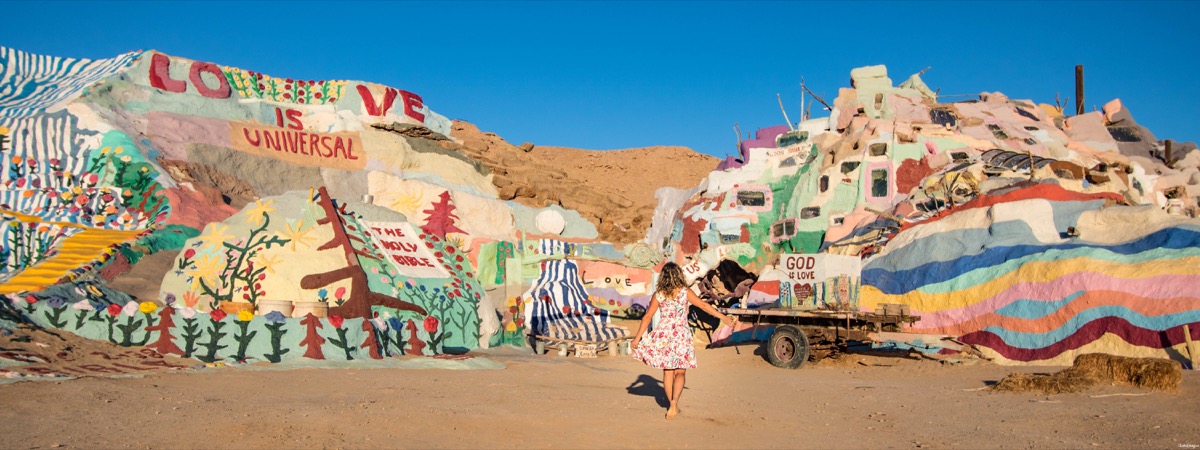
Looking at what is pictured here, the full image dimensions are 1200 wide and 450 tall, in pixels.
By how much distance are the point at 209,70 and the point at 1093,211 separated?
77.1 feet

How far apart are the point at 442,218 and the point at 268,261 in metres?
12.4

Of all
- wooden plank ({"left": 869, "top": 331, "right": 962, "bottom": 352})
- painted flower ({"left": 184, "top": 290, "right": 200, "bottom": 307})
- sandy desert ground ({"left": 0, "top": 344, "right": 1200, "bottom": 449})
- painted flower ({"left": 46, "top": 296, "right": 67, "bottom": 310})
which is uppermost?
painted flower ({"left": 184, "top": 290, "right": 200, "bottom": 307})

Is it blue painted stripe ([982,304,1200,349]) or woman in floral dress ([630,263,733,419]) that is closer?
woman in floral dress ([630,263,733,419])

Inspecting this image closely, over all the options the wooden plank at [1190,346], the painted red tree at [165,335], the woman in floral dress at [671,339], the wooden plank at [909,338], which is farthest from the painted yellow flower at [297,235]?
the wooden plank at [1190,346]

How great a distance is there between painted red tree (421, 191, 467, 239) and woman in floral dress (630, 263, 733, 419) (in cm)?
1853

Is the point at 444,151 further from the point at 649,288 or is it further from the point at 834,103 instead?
the point at 834,103

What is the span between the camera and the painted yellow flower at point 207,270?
13188mm

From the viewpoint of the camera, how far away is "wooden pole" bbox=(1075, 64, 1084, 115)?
1510 inches

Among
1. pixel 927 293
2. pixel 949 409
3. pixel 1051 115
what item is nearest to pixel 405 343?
pixel 949 409

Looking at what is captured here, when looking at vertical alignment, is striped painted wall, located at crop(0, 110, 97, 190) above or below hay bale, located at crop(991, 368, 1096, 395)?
above

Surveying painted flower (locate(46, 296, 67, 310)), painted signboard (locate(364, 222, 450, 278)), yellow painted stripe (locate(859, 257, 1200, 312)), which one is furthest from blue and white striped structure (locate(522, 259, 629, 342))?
painted flower (locate(46, 296, 67, 310))

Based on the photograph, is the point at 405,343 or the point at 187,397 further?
the point at 405,343

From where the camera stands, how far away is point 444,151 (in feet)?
A: 97.6

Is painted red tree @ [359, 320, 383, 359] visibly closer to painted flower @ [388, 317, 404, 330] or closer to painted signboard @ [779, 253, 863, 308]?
painted flower @ [388, 317, 404, 330]
